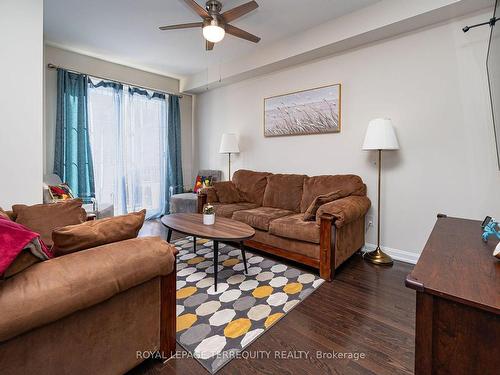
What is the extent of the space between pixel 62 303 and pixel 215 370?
85cm

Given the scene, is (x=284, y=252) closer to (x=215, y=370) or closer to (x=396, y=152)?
(x=215, y=370)

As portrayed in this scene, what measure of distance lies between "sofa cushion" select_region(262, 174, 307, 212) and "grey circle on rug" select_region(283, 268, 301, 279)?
956 millimetres

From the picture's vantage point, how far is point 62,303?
3.06 feet

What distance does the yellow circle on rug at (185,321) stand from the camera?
1.71m

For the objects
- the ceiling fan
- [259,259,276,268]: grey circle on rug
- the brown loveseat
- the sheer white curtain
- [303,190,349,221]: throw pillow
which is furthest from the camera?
the sheer white curtain

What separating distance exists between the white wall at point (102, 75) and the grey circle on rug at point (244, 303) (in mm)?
3365

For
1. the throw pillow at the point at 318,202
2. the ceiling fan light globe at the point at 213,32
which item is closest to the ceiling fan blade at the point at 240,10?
the ceiling fan light globe at the point at 213,32

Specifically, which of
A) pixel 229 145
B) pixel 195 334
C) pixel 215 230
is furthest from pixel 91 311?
pixel 229 145

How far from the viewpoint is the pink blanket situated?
2.75ft

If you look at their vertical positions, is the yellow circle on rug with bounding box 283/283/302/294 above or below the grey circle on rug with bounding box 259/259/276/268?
below

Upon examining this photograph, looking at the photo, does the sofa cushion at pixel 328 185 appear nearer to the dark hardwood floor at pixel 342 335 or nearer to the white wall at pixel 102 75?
the dark hardwood floor at pixel 342 335

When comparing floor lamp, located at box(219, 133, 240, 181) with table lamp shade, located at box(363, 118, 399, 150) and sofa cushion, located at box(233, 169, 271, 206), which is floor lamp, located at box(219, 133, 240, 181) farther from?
table lamp shade, located at box(363, 118, 399, 150)

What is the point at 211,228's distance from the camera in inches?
94.8

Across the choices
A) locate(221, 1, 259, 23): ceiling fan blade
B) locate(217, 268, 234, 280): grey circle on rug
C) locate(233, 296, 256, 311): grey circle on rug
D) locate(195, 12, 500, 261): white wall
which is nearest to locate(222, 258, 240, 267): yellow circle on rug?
locate(217, 268, 234, 280): grey circle on rug
